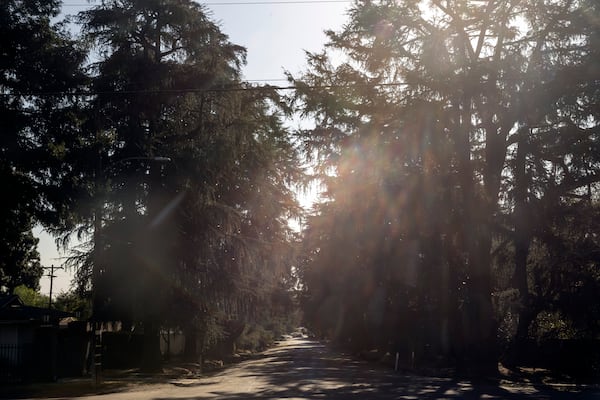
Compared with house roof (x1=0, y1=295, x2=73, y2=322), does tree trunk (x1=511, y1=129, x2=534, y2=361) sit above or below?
above

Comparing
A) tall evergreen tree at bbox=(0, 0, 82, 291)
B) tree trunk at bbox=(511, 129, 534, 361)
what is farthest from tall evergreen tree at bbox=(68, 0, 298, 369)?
tree trunk at bbox=(511, 129, 534, 361)

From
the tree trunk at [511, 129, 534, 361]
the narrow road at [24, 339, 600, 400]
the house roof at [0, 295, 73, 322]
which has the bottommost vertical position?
the narrow road at [24, 339, 600, 400]

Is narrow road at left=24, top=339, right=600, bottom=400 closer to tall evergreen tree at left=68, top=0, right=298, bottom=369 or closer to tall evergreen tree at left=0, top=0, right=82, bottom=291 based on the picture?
tall evergreen tree at left=68, top=0, right=298, bottom=369

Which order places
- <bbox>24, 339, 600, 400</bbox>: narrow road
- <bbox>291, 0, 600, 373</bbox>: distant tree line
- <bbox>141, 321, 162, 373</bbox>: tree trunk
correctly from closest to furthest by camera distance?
<bbox>24, 339, 600, 400</bbox>: narrow road
<bbox>291, 0, 600, 373</bbox>: distant tree line
<bbox>141, 321, 162, 373</bbox>: tree trunk

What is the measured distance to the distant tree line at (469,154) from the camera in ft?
94.9

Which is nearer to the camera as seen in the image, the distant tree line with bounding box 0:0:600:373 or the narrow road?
the narrow road

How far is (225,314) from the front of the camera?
38688 mm

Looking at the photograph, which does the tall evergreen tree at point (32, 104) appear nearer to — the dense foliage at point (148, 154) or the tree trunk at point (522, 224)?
the dense foliage at point (148, 154)

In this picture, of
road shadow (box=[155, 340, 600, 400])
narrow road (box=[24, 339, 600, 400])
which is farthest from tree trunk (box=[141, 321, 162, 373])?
road shadow (box=[155, 340, 600, 400])

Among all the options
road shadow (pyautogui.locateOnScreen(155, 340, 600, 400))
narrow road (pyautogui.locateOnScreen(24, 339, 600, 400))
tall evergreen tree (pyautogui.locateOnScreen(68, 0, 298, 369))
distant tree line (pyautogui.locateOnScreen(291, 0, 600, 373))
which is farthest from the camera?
tall evergreen tree (pyautogui.locateOnScreen(68, 0, 298, 369))

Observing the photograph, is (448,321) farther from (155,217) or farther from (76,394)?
(76,394)

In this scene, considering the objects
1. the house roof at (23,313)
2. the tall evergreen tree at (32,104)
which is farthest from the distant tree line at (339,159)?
the house roof at (23,313)

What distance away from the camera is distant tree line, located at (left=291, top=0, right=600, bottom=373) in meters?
28.9

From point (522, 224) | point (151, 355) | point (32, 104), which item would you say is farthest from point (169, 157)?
point (522, 224)
